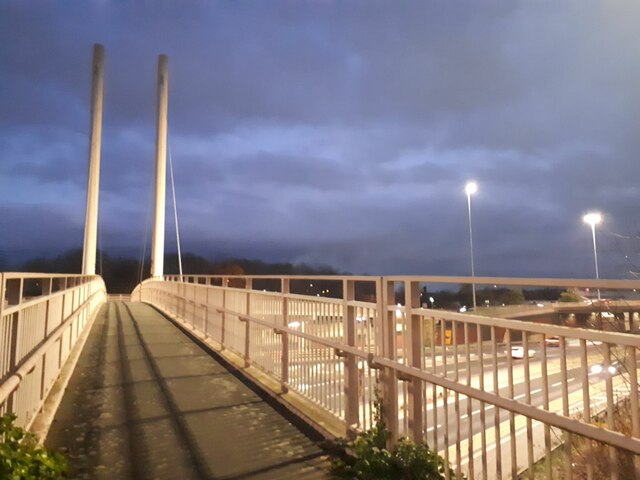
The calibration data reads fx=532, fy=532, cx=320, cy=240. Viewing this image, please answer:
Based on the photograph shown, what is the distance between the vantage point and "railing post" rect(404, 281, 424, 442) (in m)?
4.17

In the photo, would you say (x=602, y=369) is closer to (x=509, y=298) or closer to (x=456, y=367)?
(x=456, y=367)

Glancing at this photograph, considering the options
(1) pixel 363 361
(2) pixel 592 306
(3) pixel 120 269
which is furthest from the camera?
(3) pixel 120 269

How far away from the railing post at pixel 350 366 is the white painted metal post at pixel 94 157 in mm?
37263

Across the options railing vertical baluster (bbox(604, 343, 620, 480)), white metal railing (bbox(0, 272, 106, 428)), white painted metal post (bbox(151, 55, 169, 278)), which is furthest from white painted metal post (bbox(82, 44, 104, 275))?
railing vertical baluster (bbox(604, 343, 620, 480))

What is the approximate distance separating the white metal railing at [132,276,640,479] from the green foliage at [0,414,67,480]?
2.59 metres

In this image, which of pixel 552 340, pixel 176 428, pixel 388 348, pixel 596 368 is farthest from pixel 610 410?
pixel 176 428

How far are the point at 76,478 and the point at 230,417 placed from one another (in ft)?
6.40

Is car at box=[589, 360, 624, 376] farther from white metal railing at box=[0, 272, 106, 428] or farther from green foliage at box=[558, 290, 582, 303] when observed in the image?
white metal railing at box=[0, 272, 106, 428]

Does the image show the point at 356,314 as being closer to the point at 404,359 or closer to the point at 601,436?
the point at 404,359

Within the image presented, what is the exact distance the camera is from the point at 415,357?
4215 millimetres

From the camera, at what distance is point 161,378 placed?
26.4 ft

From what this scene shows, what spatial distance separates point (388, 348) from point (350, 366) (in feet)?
2.87

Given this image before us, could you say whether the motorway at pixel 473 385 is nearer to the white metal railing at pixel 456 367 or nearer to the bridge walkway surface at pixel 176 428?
the white metal railing at pixel 456 367

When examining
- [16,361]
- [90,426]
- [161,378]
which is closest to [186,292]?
[161,378]
